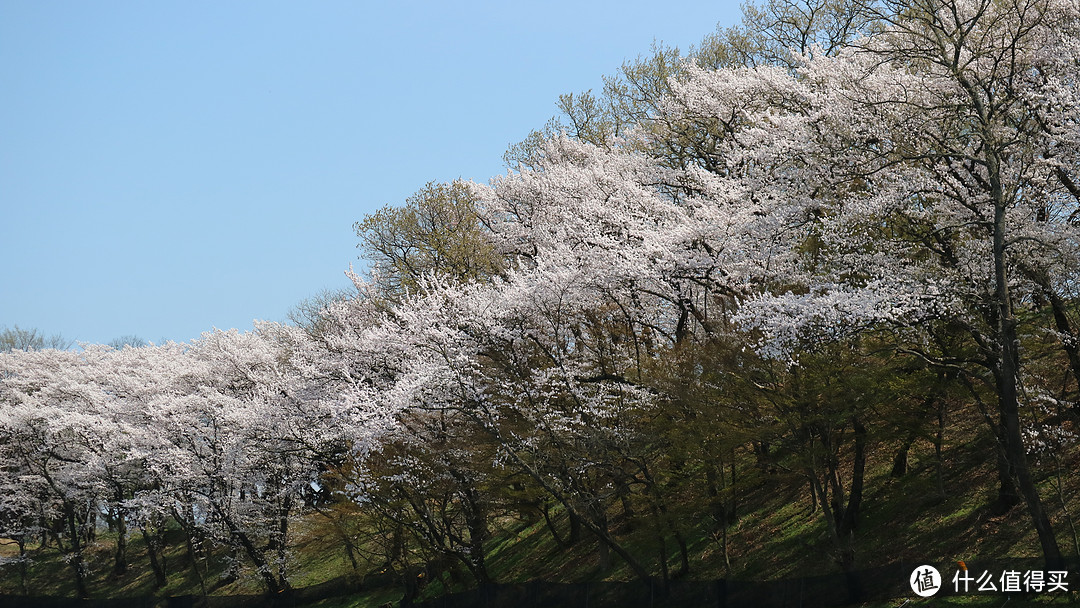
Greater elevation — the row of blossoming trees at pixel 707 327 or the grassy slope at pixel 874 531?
the row of blossoming trees at pixel 707 327

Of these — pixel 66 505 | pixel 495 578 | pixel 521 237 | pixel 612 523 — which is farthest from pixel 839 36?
pixel 66 505

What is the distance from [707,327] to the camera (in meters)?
17.8

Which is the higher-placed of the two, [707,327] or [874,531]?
[707,327]

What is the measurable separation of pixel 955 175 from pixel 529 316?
9.46 meters

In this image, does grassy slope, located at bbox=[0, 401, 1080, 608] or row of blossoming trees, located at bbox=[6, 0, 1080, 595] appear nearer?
row of blossoming trees, located at bbox=[6, 0, 1080, 595]

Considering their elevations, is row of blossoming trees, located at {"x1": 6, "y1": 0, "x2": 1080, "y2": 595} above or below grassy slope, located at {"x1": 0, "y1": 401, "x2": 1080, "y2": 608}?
above

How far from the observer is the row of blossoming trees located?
45.4ft

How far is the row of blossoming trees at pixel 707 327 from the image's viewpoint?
13.8m

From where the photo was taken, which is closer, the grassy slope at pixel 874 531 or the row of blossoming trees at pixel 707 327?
the row of blossoming trees at pixel 707 327

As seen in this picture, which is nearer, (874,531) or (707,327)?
(707,327)

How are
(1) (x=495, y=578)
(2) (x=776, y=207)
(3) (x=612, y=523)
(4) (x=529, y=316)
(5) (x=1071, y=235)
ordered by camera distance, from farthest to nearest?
(1) (x=495, y=578)
(3) (x=612, y=523)
(4) (x=529, y=316)
(2) (x=776, y=207)
(5) (x=1071, y=235)

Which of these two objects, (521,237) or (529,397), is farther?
→ (521,237)

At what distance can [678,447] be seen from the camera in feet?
55.3

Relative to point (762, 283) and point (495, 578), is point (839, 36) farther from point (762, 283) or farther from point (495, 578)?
point (495, 578)
